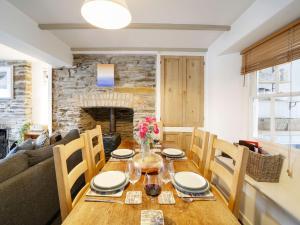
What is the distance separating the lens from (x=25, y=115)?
146 inches

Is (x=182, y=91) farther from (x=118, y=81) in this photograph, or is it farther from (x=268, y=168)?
(x=268, y=168)

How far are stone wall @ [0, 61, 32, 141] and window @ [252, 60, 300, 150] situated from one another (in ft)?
14.3

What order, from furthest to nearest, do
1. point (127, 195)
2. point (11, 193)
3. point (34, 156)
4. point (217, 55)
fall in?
point (217, 55), point (34, 156), point (11, 193), point (127, 195)

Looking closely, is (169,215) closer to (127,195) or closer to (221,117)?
(127,195)

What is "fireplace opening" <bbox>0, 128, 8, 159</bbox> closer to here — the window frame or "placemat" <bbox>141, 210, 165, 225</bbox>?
"placemat" <bbox>141, 210, 165, 225</bbox>

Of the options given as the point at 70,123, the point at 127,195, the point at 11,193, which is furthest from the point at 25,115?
the point at 127,195

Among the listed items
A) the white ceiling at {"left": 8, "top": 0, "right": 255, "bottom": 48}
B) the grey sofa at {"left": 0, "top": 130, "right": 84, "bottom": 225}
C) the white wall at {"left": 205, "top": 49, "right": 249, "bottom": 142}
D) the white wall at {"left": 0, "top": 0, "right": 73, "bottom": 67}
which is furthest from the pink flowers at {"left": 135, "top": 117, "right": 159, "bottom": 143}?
the white wall at {"left": 0, "top": 0, "right": 73, "bottom": 67}

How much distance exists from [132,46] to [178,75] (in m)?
1.02

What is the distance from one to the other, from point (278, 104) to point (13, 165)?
2727 millimetres

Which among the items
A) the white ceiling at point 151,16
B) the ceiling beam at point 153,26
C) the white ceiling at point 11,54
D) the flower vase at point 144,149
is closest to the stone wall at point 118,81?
the white ceiling at point 151,16

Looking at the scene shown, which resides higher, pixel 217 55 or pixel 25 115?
pixel 217 55

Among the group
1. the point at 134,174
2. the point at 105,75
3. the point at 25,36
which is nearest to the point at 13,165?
the point at 134,174

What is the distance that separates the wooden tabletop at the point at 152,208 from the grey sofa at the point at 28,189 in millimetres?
661

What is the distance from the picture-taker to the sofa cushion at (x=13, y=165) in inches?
49.9
